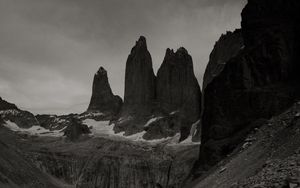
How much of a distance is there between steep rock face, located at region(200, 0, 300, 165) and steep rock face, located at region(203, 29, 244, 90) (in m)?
89.3

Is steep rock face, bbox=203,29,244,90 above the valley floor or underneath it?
above

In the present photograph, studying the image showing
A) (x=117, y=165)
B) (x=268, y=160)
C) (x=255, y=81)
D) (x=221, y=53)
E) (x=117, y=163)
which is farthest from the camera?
(x=221, y=53)

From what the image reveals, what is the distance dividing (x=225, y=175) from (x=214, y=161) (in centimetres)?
1784

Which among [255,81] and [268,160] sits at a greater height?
[255,81]

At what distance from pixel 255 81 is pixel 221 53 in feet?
362

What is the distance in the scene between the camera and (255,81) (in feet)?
207

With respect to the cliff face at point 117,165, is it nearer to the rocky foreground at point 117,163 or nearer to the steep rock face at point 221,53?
the rocky foreground at point 117,163

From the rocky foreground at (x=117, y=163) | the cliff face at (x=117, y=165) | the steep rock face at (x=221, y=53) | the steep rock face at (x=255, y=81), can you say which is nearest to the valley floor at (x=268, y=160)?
the steep rock face at (x=255, y=81)

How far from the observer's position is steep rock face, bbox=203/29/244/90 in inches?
6334

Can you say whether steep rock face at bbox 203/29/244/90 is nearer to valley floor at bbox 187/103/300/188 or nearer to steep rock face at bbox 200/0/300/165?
steep rock face at bbox 200/0/300/165

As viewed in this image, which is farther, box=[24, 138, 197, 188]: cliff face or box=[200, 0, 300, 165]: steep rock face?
box=[24, 138, 197, 188]: cliff face

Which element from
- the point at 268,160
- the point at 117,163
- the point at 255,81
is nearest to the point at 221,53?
the point at 117,163

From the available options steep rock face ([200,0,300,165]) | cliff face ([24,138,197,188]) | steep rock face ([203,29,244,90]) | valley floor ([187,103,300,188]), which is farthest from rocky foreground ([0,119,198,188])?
valley floor ([187,103,300,188])

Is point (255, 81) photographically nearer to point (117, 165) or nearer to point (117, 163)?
point (117, 165)
